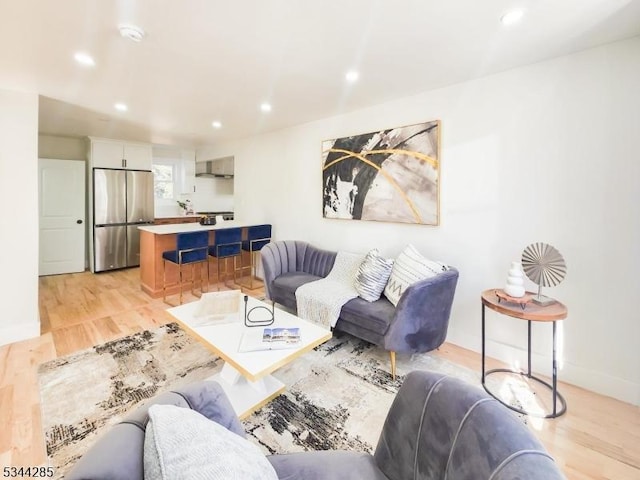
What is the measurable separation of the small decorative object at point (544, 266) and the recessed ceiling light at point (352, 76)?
195 cm

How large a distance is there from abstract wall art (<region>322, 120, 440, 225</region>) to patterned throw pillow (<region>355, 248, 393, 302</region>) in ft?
1.96

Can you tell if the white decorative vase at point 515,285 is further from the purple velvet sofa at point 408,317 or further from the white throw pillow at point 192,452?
the white throw pillow at point 192,452

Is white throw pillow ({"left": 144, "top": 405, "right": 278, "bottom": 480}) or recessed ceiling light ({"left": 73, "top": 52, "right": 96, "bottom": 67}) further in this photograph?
recessed ceiling light ({"left": 73, "top": 52, "right": 96, "bottom": 67})

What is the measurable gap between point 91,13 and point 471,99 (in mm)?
2850

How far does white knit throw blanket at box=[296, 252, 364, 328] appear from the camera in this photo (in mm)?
2820

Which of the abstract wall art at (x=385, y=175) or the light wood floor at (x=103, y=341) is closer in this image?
the light wood floor at (x=103, y=341)

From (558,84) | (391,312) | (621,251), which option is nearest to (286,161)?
(391,312)

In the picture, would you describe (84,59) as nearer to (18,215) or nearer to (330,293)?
(18,215)

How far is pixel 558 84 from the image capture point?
2.31 metres

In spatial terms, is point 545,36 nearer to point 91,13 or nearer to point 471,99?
point 471,99

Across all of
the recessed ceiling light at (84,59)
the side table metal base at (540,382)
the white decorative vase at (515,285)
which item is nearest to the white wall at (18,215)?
the recessed ceiling light at (84,59)

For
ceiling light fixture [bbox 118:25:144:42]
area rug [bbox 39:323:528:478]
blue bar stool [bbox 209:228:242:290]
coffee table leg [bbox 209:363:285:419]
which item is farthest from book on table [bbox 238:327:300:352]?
blue bar stool [bbox 209:228:242:290]

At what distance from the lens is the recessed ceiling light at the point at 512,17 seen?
5.77ft

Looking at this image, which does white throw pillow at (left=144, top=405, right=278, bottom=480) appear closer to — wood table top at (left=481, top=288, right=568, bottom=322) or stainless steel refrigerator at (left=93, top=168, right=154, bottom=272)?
wood table top at (left=481, top=288, right=568, bottom=322)
